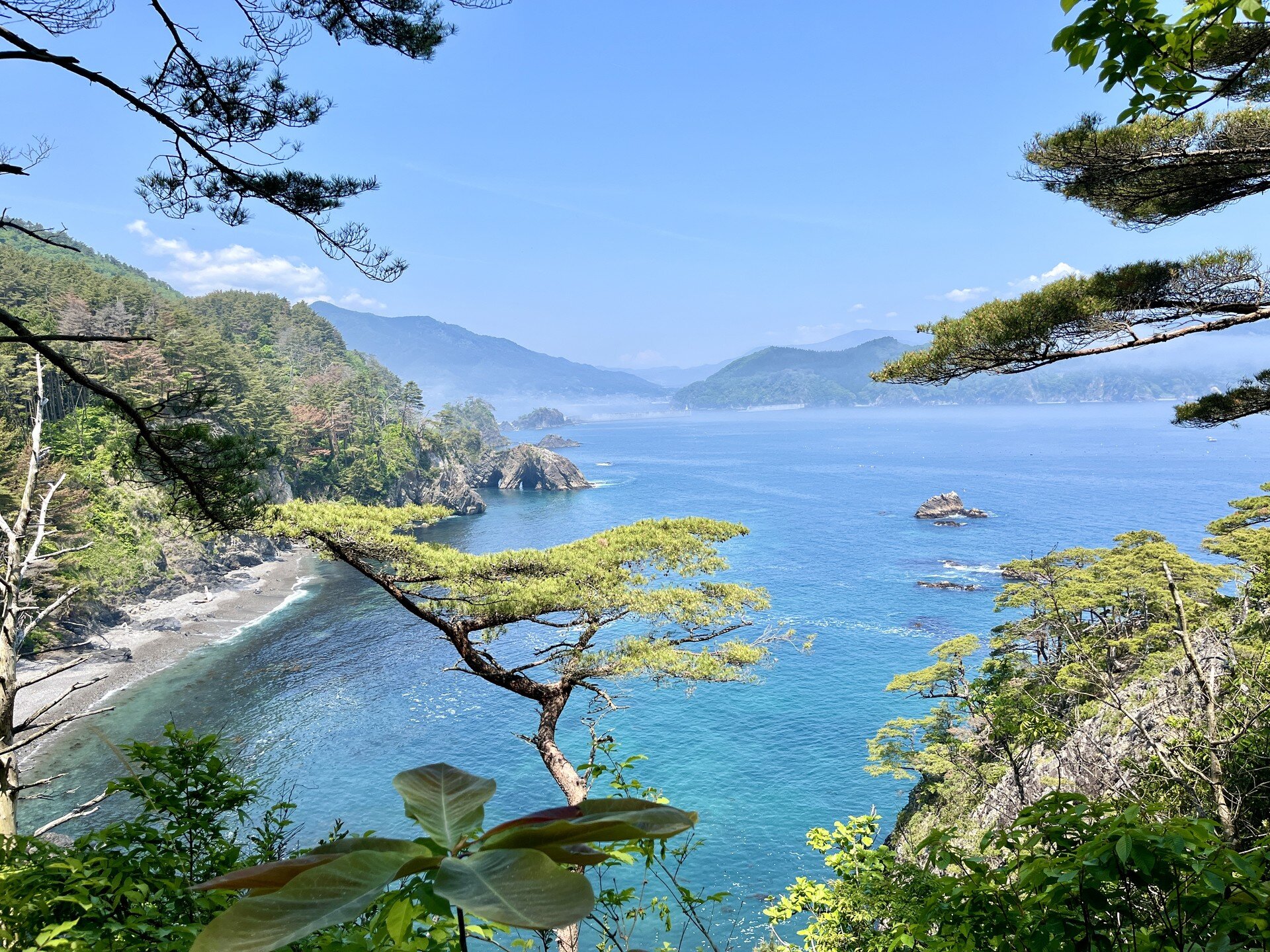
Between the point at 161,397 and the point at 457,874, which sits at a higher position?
the point at 161,397

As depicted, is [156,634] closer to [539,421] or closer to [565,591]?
[565,591]

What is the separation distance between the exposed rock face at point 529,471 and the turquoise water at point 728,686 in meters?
8.51

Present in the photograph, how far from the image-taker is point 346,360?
239 ft

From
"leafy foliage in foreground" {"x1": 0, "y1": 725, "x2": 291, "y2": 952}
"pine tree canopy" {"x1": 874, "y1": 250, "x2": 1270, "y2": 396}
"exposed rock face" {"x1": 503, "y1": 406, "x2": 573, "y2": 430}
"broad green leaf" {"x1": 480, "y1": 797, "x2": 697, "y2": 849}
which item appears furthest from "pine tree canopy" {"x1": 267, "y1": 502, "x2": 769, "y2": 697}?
"exposed rock face" {"x1": 503, "y1": 406, "x2": 573, "y2": 430}

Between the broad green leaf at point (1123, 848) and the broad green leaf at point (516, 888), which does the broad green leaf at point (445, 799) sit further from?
the broad green leaf at point (1123, 848)

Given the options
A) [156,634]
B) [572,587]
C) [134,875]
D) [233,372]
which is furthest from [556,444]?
[134,875]

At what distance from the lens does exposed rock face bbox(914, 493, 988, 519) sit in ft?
145

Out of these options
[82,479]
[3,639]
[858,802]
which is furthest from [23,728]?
[82,479]

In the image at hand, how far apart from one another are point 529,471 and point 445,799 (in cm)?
6711

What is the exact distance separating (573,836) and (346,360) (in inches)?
3119

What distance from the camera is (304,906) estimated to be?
58cm

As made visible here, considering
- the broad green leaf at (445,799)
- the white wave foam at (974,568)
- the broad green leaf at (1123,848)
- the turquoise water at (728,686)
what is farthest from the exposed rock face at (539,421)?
the broad green leaf at (445,799)

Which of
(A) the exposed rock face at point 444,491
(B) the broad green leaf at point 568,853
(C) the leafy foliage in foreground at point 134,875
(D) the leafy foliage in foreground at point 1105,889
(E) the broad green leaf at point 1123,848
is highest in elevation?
(B) the broad green leaf at point 568,853

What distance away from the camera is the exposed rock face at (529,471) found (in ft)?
217
